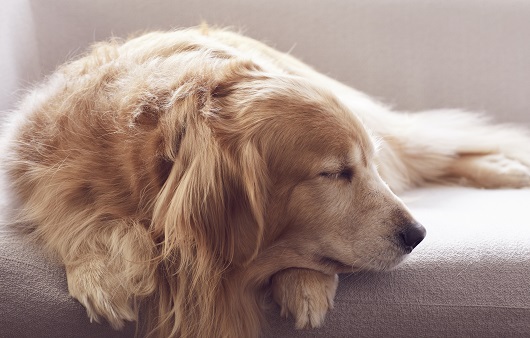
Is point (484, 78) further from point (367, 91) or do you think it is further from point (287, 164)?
point (287, 164)

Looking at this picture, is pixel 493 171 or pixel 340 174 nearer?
pixel 340 174

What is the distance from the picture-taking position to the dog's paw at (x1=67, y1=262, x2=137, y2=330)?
122cm

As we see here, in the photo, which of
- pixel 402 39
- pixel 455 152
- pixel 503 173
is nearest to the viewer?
pixel 503 173

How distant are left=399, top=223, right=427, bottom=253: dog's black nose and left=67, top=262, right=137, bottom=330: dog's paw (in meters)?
0.55

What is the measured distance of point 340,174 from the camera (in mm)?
1292

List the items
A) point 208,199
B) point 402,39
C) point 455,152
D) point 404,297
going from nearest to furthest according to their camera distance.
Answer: point 208,199 → point 404,297 → point 455,152 → point 402,39

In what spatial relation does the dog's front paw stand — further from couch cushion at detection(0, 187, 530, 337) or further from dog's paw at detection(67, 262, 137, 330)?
dog's paw at detection(67, 262, 137, 330)

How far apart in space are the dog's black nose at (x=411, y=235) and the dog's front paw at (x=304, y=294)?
0.16 m

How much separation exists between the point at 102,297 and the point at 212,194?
0.28 metres

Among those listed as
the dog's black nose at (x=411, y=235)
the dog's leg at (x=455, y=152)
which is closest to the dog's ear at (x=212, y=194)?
the dog's black nose at (x=411, y=235)

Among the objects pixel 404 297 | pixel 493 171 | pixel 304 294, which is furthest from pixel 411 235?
pixel 493 171

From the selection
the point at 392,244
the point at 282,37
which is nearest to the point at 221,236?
the point at 392,244

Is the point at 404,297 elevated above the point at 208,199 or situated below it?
below

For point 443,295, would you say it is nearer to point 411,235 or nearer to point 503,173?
point 411,235
